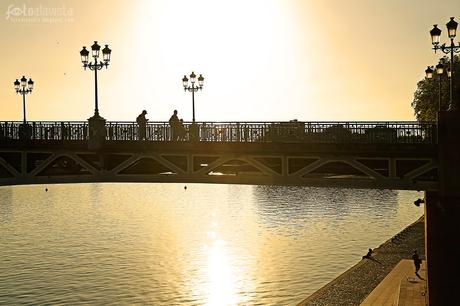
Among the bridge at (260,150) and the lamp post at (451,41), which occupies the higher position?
the lamp post at (451,41)

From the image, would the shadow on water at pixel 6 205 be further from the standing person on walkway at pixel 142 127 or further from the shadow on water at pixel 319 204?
the standing person on walkway at pixel 142 127

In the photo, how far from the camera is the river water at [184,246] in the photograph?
1673 inches

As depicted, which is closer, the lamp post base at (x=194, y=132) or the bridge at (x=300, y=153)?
the bridge at (x=300, y=153)

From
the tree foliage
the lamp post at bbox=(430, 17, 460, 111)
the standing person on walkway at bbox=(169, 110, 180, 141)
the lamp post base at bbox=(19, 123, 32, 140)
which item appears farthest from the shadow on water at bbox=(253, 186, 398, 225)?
the lamp post at bbox=(430, 17, 460, 111)

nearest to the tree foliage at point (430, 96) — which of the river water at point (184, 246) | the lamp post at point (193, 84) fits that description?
the river water at point (184, 246)

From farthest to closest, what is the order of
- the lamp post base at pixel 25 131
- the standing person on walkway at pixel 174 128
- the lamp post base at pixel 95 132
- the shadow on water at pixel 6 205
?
1. the shadow on water at pixel 6 205
2. the lamp post base at pixel 25 131
3. the lamp post base at pixel 95 132
4. the standing person on walkway at pixel 174 128

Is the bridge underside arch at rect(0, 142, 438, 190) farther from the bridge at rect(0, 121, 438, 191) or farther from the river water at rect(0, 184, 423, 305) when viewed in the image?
the river water at rect(0, 184, 423, 305)

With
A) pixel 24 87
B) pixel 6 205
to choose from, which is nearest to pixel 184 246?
pixel 24 87

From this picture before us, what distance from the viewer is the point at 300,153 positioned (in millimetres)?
27031

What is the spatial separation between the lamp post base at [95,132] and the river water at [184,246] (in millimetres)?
13137

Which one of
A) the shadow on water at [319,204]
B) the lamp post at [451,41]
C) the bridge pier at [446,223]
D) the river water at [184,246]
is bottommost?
the river water at [184,246]

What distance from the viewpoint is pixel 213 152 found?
28.8 m

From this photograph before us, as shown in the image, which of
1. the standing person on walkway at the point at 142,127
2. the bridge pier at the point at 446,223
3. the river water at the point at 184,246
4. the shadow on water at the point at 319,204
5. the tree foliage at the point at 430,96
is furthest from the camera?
the shadow on water at the point at 319,204

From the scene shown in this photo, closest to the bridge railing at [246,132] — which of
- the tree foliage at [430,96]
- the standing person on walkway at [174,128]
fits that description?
the standing person on walkway at [174,128]
